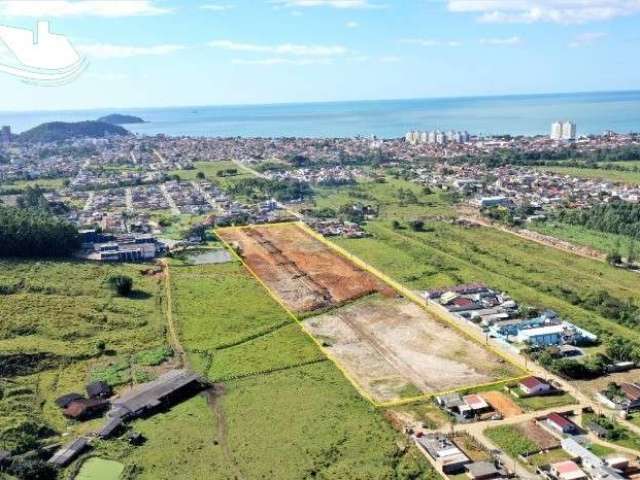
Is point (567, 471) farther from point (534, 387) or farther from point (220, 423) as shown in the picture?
point (220, 423)

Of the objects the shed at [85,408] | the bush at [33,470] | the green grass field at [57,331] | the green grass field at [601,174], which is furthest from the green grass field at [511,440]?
the green grass field at [601,174]

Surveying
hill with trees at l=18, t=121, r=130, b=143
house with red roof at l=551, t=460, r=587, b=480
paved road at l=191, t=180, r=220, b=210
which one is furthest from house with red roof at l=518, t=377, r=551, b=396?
hill with trees at l=18, t=121, r=130, b=143

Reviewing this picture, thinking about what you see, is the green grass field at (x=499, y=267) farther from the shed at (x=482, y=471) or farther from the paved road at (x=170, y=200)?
the paved road at (x=170, y=200)

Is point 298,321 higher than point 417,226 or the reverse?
the reverse

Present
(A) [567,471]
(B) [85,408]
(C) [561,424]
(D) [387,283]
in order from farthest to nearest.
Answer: (D) [387,283], (B) [85,408], (C) [561,424], (A) [567,471]

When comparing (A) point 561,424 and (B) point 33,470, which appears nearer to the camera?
(B) point 33,470

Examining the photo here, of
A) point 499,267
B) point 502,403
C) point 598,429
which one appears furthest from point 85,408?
point 499,267
